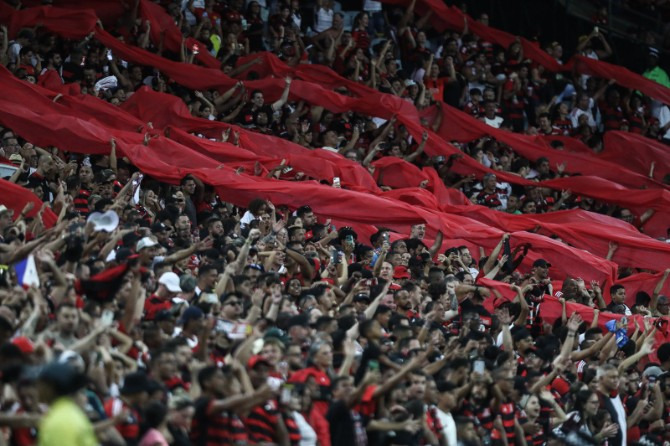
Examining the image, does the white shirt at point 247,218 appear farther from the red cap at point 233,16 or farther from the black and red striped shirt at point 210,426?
the black and red striped shirt at point 210,426

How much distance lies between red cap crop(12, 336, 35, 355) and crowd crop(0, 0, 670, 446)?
0.08 meters

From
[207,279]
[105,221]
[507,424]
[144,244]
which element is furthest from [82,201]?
[507,424]

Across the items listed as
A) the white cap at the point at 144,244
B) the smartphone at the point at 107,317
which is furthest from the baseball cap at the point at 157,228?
the smartphone at the point at 107,317

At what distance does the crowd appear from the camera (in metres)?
8.59

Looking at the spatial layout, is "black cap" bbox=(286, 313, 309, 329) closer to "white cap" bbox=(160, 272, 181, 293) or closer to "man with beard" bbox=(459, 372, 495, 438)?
"white cap" bbox=(160, 272, 181, 293)

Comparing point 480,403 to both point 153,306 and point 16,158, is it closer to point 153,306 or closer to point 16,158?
point 153,306

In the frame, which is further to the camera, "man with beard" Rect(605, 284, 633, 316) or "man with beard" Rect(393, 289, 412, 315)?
"man with beard" Rect(605, 284, 633, 316)

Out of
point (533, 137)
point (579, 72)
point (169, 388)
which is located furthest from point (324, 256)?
point (579, 72)

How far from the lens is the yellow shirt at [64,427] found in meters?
6.76

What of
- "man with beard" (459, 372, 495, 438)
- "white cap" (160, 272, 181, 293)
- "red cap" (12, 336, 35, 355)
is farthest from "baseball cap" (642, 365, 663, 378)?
"red cap" (12, 336, 35, 355)

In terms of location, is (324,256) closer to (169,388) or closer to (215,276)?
(215,276)

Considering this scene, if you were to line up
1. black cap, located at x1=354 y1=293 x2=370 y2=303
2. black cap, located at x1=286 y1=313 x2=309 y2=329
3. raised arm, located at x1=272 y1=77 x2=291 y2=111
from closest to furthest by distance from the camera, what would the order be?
black cap, located at x1=286 y1=313 x2=309 y2=329
black cap, located at x1=354 y1=293 x2=370 y2=303
raised arm, located at x1=272 y1=77 x2=291 y2=111

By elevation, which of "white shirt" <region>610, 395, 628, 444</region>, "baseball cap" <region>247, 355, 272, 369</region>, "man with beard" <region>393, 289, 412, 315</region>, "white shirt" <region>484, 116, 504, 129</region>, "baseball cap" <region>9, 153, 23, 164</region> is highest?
"baseball cap" <region>247, 355, 272, 369</region>

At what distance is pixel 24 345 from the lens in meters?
8.05
